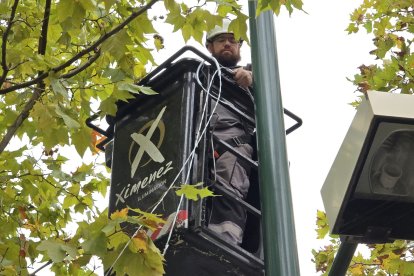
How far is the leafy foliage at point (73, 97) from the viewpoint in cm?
364

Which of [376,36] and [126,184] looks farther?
[376,36]

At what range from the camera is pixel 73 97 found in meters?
4.91

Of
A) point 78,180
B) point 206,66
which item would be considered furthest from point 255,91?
point 78,180

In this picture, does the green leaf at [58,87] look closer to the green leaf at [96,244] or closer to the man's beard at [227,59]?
the green leaf at [96,244]

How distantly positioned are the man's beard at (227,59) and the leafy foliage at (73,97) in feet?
1.31

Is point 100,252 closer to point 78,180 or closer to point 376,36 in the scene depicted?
point 78,180

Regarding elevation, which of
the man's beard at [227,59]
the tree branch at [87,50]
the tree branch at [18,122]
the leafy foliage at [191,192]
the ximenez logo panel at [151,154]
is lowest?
the leafy foliage at [191,192]

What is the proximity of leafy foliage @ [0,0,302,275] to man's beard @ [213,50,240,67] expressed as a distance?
399mm

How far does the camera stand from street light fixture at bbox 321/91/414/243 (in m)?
2.54

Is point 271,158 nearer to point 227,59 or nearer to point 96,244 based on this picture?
point 96,244

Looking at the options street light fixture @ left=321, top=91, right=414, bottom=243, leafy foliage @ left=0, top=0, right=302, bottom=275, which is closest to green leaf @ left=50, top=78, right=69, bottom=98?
leafy foliage @ left=0, top=0, right=302, bottom=275

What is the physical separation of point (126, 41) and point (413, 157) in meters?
2.04

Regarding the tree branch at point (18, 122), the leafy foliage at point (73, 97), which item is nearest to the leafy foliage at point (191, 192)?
the leafy foliage at point (73, 97)

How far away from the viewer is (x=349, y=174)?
8.66ft
